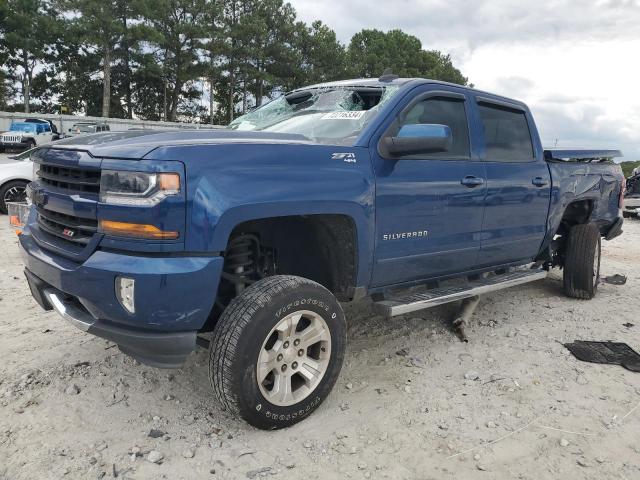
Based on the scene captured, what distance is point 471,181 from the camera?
3.73 metres

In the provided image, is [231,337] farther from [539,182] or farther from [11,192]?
[11,192]

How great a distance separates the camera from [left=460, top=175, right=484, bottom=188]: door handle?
A: 12.0ft

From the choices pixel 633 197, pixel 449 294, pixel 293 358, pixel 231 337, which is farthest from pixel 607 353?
pixel 633 197

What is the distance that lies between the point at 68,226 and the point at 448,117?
263 centimetres

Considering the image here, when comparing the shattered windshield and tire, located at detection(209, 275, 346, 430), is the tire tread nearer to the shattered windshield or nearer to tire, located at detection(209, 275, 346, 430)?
tire, located at detection(209, 275, 346, 430)

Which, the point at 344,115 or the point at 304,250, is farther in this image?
the point at 344,115

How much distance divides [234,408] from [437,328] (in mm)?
2301

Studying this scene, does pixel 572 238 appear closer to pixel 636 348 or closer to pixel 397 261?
pixel 636 348

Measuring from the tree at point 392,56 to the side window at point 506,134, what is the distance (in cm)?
4308

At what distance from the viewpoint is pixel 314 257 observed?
334 cm

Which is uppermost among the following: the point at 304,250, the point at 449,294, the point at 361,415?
the point at 304,250

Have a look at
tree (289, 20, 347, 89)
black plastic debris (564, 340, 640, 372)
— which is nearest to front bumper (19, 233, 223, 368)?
black plastic debris (564, 340, 640, 372)

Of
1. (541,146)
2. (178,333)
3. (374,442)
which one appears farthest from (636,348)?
(178,333)

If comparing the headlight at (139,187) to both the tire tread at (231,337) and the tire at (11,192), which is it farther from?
the tire at (11,192)
